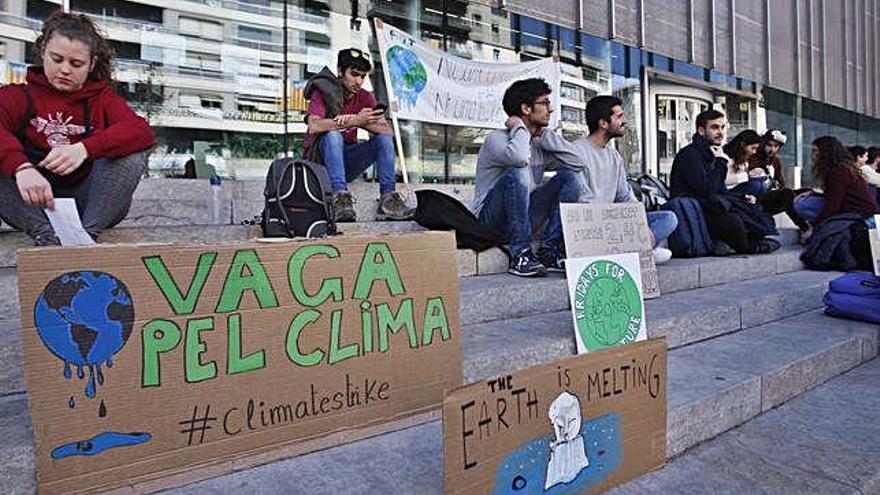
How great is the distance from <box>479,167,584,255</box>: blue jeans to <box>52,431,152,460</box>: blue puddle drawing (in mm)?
2282

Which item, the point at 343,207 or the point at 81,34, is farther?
the point at 343,207

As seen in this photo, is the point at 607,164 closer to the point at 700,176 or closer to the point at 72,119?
the point at 700,176

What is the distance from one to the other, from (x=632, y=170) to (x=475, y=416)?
25.6ft

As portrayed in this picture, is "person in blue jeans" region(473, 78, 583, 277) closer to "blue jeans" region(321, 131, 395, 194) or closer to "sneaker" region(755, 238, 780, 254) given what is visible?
"blue jeans" region(321, 131, 395, 194)

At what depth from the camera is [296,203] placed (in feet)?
9.20

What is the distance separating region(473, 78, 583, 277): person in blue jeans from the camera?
324cm

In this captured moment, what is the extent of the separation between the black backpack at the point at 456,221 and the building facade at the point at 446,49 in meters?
2.75

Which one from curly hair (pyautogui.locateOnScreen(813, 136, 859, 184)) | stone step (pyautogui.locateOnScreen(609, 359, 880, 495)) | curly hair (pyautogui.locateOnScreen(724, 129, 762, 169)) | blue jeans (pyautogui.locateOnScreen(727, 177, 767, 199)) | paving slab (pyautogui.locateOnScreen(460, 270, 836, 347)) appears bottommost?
stone step (pyautogui.locateOnScreen(609, 359, 880, 495))

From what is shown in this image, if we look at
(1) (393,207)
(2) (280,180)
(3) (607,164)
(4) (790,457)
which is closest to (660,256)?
(3) (607,164)

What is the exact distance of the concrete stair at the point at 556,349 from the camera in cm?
140

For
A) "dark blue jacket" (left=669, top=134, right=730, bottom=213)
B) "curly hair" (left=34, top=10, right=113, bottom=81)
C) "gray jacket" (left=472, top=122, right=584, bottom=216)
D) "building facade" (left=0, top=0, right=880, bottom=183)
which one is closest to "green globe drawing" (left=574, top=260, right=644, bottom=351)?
"gray jacket" (left=472, top=122, right=584, bottom=216)

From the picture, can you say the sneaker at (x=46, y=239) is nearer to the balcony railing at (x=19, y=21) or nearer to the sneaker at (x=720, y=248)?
the balcony railing at (x=19, y=21)

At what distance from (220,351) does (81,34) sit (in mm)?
1577

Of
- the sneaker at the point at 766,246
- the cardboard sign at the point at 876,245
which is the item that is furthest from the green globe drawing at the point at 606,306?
the sneaker at the point at 766,246
